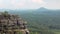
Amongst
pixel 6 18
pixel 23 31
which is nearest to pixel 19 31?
pixel 23 31

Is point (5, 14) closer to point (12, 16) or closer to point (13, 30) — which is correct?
point (12, 16)

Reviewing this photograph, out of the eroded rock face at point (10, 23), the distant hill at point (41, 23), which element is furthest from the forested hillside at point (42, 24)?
the eroded rock face at point (10, 23)

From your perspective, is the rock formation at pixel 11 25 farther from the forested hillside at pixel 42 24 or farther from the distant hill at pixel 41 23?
the forested hillside at pixel 42 24

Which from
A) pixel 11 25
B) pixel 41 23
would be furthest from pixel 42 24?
pixel 11 25

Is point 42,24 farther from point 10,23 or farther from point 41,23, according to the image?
point 10,23

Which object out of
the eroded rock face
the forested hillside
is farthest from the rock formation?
the forested hillside

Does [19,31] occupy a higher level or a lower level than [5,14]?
lower

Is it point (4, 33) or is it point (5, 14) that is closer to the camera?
point (4, 33)

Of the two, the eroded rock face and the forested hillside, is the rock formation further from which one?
the forested hillside
